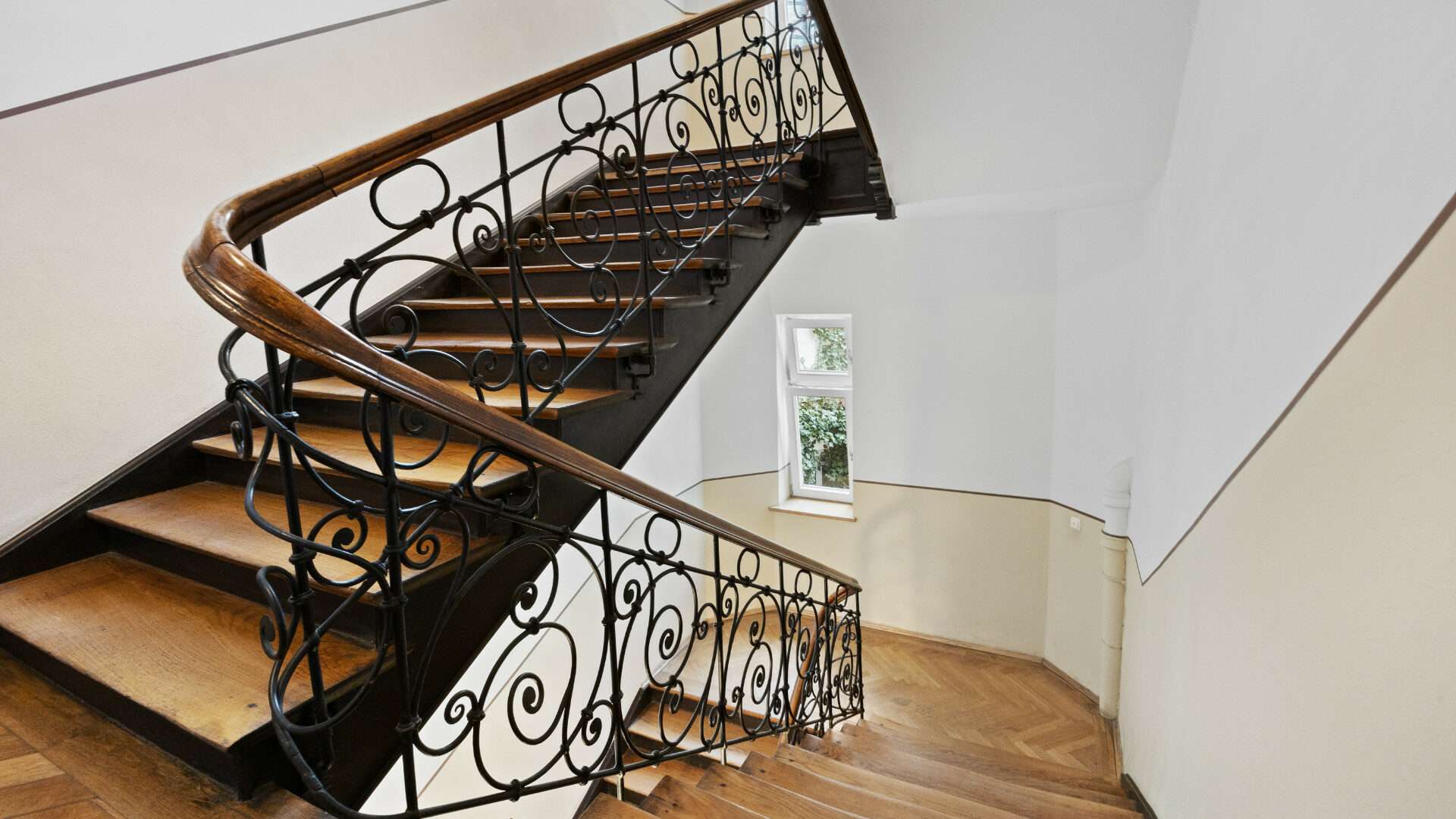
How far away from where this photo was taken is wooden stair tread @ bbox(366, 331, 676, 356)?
6.73ft

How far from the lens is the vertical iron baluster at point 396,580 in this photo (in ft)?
3.75

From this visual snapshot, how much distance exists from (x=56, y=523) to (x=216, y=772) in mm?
1360

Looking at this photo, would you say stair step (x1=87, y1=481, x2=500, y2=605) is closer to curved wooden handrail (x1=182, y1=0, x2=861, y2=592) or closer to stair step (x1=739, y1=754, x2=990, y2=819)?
curved wooden handrail (x1=182, y1=0, x2=861, y2=592)

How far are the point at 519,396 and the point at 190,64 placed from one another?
169 centimetres

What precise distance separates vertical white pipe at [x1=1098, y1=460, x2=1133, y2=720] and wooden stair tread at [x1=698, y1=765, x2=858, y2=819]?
8.57 feet

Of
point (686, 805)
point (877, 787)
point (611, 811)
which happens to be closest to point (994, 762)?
point (877, 787)

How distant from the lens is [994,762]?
3.48 metres

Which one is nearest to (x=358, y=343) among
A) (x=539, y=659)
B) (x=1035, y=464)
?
(x=539, y=659)

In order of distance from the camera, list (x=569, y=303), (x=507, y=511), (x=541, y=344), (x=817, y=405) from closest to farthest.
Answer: (x=507, y=511), (x=541, y=344), (x=569, y=303), (x=817, y=405)

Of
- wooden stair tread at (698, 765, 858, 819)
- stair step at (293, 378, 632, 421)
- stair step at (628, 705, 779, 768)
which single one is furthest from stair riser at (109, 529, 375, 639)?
stair step at (628, 705, 779, 768)

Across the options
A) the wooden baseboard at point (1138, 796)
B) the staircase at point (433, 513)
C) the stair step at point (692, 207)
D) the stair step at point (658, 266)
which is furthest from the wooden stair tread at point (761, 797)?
the stair step at point (692, 207)

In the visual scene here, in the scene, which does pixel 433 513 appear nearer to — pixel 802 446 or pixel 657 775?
pixel 657 775

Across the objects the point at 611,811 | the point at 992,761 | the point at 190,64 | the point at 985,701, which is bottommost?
the point at 985,701

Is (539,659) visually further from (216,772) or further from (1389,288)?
(1389,288)
